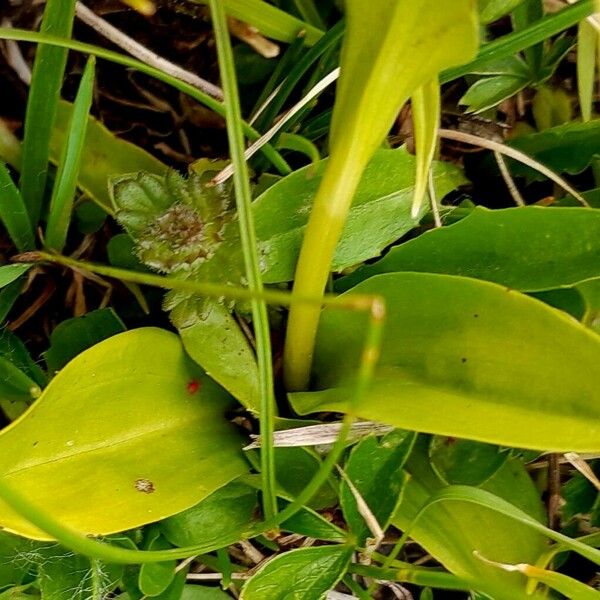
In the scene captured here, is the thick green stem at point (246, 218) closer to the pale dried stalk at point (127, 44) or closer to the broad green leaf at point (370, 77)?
the broad green leaf at point (370, 77)

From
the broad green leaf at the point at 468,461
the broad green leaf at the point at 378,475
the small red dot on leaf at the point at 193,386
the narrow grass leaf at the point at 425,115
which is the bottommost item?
the broad green leaf at the point at 468,461

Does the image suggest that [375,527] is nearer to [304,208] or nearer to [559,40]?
[304,208]

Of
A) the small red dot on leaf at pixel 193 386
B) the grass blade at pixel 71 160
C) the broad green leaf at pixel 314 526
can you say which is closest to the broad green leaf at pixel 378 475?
the broad green leaf at pixel 314 526

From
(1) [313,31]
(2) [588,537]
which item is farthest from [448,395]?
(1) [313,31]

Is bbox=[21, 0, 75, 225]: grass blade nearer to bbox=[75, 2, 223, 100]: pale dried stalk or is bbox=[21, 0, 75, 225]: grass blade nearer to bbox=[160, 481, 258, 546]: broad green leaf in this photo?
bbox=[75, 2, 223, 100]: pale dried stalk

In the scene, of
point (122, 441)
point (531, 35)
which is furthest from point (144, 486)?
point (531, 35)

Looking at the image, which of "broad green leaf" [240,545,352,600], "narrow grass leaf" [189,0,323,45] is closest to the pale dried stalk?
"narrow grass leaf" [189,0,323,45]
